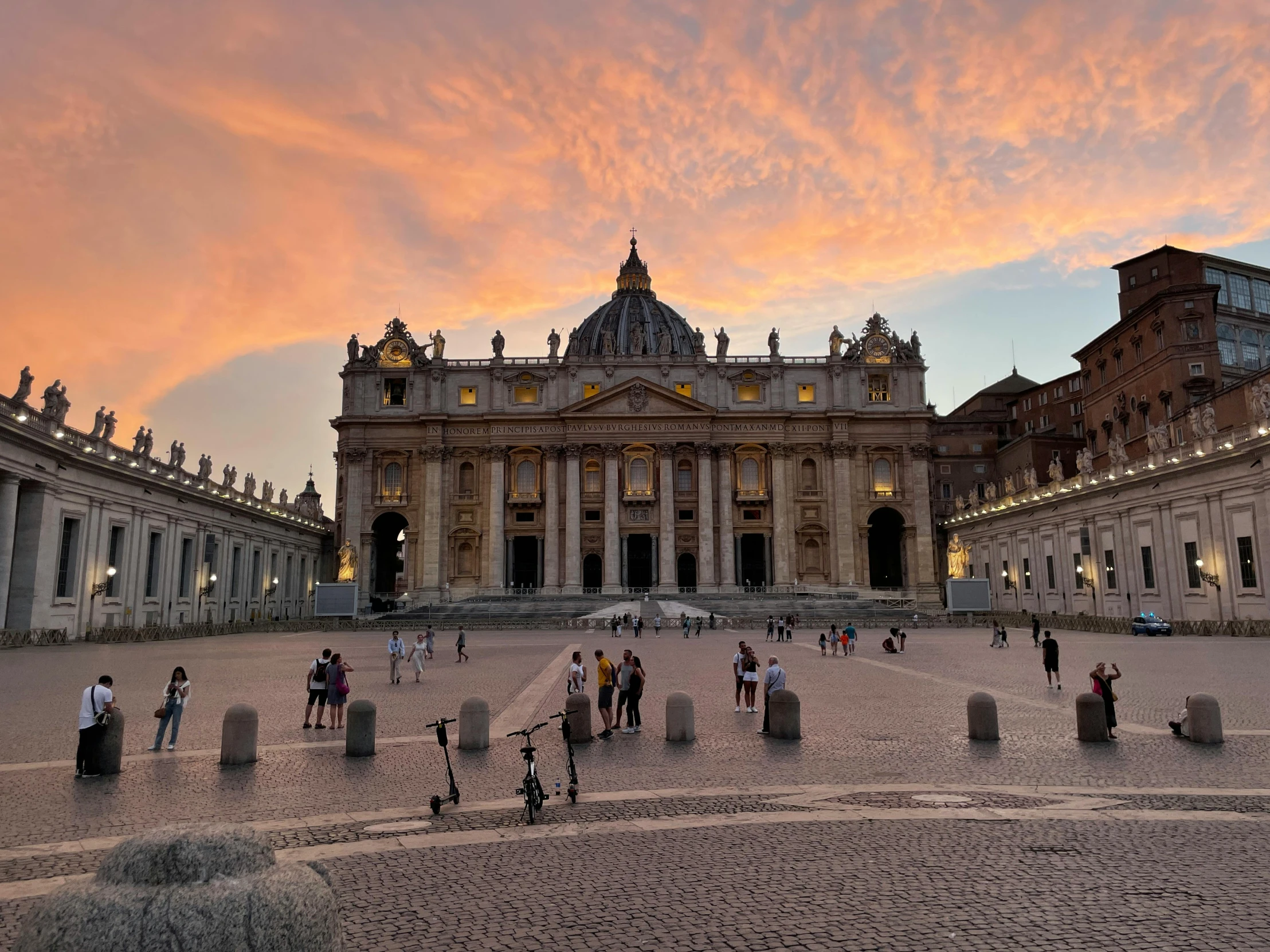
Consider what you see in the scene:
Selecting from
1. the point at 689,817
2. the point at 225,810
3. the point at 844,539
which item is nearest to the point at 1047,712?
the point at 689,817

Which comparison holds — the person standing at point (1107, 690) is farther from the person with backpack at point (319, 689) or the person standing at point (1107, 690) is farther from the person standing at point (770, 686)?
the person with backpack at point (319, 689)

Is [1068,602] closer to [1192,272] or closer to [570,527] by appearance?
[1192,272]

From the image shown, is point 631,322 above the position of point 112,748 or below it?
above

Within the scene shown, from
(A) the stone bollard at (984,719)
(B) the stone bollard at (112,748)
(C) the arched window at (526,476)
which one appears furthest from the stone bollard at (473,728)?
(C) the arched window at (526,476)

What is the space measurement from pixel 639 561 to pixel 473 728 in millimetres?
66157

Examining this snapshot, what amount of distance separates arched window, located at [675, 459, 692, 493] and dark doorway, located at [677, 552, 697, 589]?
5870mm

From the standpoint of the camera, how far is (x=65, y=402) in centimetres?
4016

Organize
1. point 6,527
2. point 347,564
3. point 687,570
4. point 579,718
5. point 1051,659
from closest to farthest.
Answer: point 579,718 < point 1051,659 < point 6,527 < point 347,564 < point 687,570

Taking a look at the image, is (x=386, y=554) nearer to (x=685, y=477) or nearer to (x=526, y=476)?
(x=526, y=476)

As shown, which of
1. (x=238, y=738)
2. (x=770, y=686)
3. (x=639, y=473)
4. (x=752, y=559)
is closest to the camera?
(x=238, y=738)

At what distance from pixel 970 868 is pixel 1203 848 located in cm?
228

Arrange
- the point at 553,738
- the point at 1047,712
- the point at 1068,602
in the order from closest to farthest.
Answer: the point at 553,738
the point at 1047,712
the point at 1068,602

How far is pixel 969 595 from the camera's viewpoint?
5206 cm

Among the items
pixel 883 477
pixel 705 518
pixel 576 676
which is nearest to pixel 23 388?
pixel 576 676
